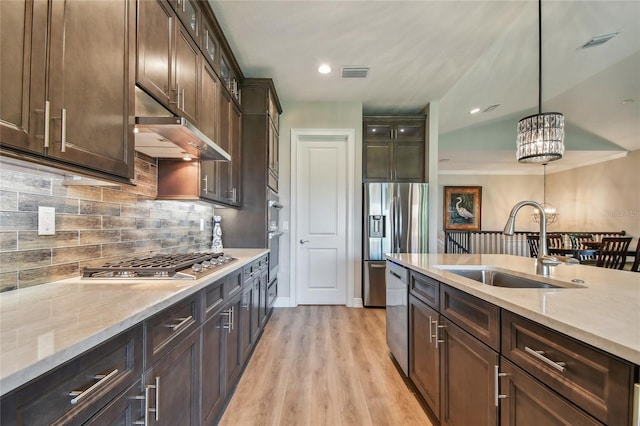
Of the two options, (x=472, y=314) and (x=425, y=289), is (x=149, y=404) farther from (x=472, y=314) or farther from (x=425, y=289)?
(x=425, y=289)

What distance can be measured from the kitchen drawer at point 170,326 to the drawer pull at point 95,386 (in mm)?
170

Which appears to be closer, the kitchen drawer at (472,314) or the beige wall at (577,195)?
the kitchen drawer at (472,314)

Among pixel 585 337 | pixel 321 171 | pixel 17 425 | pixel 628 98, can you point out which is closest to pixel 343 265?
pixel 321 171

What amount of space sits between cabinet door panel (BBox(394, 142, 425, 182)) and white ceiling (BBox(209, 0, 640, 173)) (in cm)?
64

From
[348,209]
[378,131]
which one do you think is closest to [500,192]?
[378,131]

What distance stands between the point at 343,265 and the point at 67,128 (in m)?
3.49

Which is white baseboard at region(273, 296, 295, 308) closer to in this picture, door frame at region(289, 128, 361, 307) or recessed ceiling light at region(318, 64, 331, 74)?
door frame at region(289, 128, 361, 307)

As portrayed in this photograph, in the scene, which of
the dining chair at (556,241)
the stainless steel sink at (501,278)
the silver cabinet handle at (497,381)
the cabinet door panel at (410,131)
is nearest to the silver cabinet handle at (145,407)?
the silver cabinet handle at (497,381)

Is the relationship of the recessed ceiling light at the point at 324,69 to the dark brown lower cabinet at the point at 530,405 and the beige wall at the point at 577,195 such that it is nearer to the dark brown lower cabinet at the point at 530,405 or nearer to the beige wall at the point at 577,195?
the dark brown lower cabinet at the point at 530,405

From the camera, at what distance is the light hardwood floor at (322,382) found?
1.74m

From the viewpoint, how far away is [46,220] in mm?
1211

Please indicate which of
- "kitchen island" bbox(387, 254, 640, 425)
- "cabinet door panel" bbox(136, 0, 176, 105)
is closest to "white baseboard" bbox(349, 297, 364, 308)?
"kitchen island" bbox(387, 254, 640, 425)

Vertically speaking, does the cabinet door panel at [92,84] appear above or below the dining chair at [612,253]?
above

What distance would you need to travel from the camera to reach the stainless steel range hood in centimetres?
137
